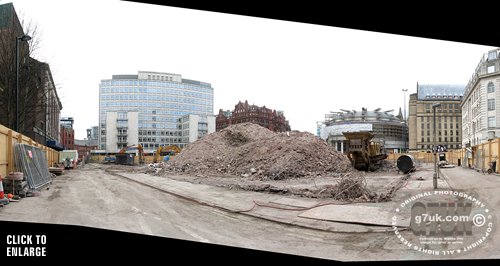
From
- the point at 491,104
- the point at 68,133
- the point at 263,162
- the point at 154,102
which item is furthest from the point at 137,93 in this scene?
the point at 491,104

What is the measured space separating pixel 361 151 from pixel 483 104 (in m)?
35.5

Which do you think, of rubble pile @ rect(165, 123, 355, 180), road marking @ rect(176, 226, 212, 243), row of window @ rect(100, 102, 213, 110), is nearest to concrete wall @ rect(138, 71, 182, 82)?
row of window @ rect(100, 102, 213, 110)

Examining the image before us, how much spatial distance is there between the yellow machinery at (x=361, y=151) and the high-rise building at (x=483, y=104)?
2681cm

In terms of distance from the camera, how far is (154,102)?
73875 millimetres

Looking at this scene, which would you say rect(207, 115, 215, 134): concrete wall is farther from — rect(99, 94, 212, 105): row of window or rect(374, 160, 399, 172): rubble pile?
rect(374, 160, 399, 172): rubble pile

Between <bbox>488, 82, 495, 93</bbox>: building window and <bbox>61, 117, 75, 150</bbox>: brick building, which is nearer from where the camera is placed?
<bbox>488, 82, 495, 93</bbox>: building window

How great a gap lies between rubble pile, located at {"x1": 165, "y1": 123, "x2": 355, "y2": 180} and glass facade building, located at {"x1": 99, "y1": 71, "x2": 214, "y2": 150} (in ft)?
121

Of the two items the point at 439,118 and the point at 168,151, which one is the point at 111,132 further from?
the point at 439,118

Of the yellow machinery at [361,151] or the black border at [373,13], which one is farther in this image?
the yellow machinery at [361,151]

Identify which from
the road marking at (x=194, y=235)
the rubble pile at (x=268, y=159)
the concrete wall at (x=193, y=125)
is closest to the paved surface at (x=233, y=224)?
the road marking at (x=194, y=235)

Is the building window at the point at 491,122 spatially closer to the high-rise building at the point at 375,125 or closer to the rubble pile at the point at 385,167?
the high-rise building at the point at 375,125

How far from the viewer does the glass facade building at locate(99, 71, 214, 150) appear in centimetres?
6675

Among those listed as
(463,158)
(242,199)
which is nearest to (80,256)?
(242,199)

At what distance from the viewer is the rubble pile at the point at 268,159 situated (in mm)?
21953
